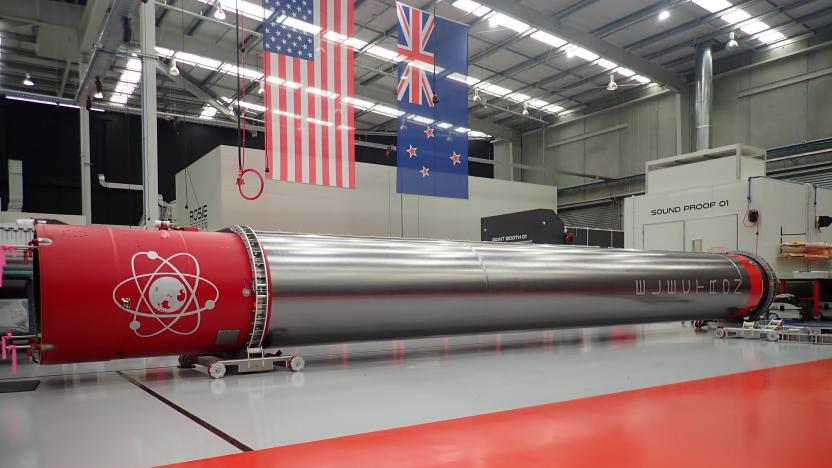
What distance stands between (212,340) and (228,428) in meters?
1.16

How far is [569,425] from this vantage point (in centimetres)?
181

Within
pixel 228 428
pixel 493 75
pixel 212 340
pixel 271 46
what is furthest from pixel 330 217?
pixel 228 428

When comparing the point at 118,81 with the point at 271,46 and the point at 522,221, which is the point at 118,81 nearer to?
the point at 271,46

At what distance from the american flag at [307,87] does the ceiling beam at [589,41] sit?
343cm

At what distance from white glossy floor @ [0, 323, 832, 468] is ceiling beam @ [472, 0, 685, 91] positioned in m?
6.33

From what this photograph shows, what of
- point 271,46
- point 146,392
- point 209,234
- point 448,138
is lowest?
point 146,392

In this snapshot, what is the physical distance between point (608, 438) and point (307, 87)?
5.00 m

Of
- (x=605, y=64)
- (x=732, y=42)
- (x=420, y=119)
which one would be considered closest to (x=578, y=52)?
(x=605, y=64)

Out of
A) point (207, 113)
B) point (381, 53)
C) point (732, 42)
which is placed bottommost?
point (207, 113)

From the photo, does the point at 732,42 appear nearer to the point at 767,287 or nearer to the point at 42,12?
the point at 767,287

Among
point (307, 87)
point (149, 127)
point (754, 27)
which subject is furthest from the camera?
point (754, 27)

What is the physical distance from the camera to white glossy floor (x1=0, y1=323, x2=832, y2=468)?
169 centimetres

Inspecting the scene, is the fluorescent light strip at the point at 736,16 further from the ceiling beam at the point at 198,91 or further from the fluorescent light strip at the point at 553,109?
the ceiling beam at the point at 198,91

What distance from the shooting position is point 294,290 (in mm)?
3014
